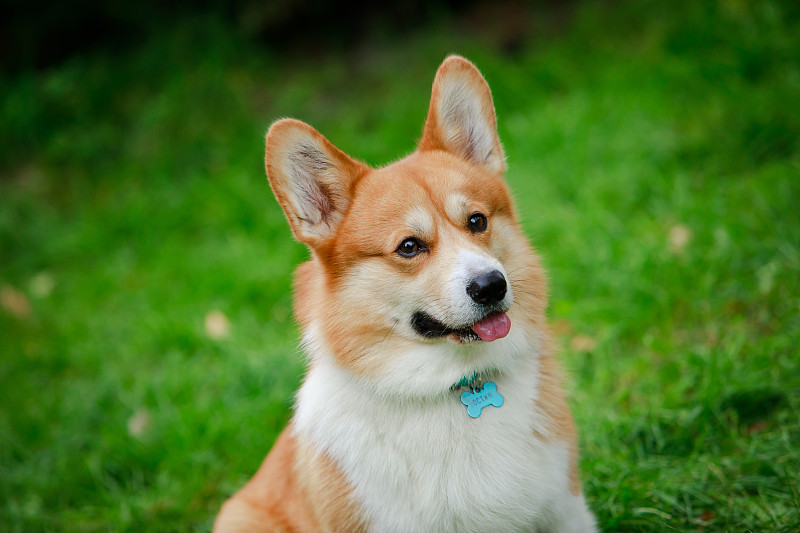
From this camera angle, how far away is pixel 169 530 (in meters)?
3.30

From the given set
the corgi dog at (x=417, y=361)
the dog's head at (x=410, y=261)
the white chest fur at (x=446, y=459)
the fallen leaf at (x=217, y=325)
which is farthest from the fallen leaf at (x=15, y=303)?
the white chest fur at (x=446, y=459)

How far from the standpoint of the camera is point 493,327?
2.26m

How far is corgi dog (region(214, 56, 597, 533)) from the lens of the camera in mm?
2230

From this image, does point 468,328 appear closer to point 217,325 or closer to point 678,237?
point 678,237

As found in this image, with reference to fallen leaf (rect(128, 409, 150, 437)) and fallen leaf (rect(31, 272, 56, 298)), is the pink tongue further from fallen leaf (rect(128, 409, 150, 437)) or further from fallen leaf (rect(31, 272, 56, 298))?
fallen leaf (rect(31, 272, 56, 298))

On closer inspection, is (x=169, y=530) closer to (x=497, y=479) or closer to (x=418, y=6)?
(x=497, y=479)

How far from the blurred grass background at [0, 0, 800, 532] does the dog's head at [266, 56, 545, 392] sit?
2.30 feet

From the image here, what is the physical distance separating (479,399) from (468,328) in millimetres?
269

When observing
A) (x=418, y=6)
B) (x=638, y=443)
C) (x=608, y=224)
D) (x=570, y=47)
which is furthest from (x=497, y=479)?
(x=418, y=6)

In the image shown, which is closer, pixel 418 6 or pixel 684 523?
pixel 684 523

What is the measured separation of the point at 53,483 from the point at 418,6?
5923 mm

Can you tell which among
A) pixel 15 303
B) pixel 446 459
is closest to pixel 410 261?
pixel 446 459

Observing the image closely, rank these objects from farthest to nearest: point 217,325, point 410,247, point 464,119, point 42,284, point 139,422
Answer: point 42,284 < point 217,325 < point 139,422 < point 464,119 < point 410,247

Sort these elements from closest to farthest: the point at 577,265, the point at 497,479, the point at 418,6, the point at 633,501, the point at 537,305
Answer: the point at 497,479 → the point at 537,305 → the point at 633,501 → the point at 577,265 → the point at 418,6
